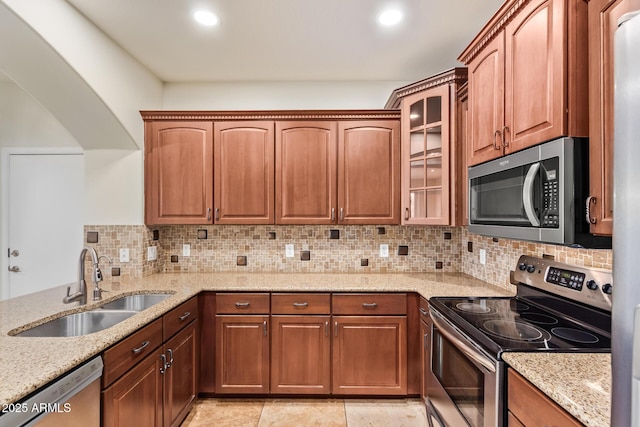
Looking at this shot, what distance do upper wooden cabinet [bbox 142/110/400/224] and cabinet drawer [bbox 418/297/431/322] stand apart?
27.2 inches

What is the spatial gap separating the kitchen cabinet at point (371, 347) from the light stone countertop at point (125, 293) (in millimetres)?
132

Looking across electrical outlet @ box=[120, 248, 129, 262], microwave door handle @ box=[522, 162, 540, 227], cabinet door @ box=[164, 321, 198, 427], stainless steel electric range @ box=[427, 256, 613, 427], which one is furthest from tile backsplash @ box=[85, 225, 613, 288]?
microwave door handle @ box=[522, 162, 540, 227]

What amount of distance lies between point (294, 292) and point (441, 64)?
7.07ft

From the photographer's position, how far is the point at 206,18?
6.40ft

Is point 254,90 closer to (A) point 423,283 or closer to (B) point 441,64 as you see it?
(B) point 441,64

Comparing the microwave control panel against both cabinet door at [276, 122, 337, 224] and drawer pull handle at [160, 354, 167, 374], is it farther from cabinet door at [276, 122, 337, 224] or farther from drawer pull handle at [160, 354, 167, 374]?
drawer pull handle at [160, 354, 167, 374]

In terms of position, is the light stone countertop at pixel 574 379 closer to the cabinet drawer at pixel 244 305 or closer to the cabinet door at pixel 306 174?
the cabinet drawer at pixel 244 305

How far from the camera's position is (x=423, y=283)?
7.79 ft

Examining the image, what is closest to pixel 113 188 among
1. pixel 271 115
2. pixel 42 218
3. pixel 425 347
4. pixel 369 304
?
pixel 42 218

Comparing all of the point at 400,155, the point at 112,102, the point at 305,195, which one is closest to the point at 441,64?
the point at 400,155

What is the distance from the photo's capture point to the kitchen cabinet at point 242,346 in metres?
2.26

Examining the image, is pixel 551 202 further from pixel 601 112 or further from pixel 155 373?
pixel 155 373

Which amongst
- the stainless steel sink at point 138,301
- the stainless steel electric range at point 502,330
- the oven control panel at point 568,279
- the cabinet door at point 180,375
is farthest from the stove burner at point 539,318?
the stainless steel sink at point 138,301

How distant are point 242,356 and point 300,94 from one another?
2.22 meters
